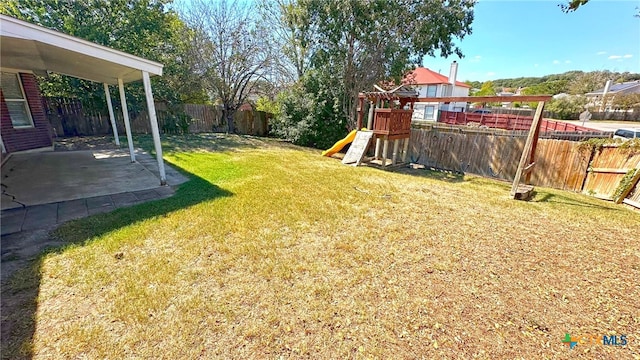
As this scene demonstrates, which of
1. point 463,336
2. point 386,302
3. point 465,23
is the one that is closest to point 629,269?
point 463,336

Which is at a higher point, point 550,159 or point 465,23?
point 465,23

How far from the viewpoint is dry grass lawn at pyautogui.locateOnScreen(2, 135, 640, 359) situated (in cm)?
205

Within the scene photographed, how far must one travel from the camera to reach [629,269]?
3.23 metres

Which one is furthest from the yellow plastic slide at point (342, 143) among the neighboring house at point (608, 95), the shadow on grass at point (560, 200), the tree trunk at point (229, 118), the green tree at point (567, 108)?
the neighboring house at point (608, 95)

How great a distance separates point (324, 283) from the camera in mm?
2781

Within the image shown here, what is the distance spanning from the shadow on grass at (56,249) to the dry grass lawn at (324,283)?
0.7 inches

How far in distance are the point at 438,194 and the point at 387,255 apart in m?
3.36

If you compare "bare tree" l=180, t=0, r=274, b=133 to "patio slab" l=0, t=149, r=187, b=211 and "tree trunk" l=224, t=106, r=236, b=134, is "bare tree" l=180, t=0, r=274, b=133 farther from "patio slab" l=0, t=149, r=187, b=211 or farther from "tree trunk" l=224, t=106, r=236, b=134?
"patio slab" l=0, t=149, r=187, b=211

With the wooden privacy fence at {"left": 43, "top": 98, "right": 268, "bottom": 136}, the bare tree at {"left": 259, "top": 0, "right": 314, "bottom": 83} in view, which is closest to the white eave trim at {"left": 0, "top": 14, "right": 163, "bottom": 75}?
the wooden privacy fence at {"left": 43, "top": 98, "right": 268, "bottom": 136}

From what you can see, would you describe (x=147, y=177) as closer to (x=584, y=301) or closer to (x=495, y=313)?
(x=495, y=313)

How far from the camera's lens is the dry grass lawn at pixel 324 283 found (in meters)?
2.05

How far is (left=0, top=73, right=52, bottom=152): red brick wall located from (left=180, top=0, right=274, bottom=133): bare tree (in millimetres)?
7055

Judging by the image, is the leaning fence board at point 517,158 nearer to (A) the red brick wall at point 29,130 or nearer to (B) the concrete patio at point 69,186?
(B) the concrete patio at point 69,186

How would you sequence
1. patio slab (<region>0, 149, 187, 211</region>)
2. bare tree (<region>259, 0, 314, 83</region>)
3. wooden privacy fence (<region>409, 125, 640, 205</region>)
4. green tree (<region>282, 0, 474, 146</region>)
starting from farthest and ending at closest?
bare tree (<region>259, 0, 314, 83</region>) < green tree (<region>282, 0, 474, 146</region>) < wooden privacy fence (<region>409, 125, 640, 205</region>) < patio slab (<region>0, 149, 187, 211</region>)
